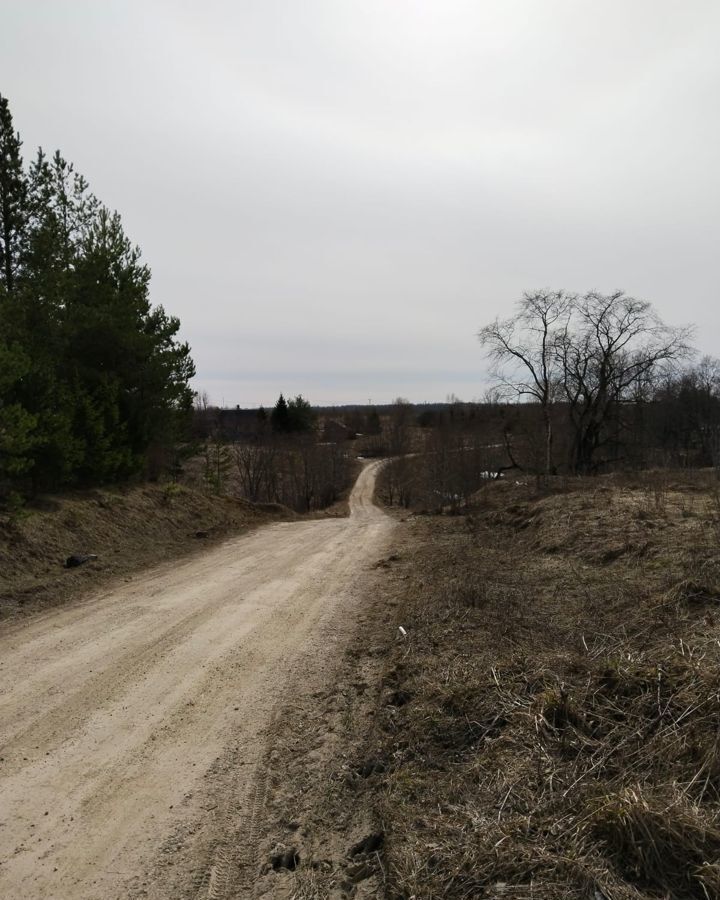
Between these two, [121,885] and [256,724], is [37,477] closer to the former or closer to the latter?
[256,724]

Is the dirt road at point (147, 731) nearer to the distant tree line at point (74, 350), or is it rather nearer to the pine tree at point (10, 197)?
the distant tree line at point (74, 350)

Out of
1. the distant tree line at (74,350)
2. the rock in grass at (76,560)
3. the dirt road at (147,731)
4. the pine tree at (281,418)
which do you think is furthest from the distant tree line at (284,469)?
the dirt road at (147,731)

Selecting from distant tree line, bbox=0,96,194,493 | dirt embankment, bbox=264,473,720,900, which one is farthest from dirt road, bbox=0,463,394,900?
distant tree line, bbox=0,96,194,493

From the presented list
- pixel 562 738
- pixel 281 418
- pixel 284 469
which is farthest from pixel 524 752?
pixel 281 418

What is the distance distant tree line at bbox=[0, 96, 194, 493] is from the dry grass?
975cm

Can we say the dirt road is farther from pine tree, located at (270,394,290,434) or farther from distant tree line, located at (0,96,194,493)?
pine tree, located at (270,394,290,434)

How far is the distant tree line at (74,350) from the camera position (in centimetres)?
1289

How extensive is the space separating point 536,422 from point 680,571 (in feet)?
129

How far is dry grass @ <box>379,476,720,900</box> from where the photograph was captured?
275cm

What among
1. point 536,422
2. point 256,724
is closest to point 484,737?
point 256,724

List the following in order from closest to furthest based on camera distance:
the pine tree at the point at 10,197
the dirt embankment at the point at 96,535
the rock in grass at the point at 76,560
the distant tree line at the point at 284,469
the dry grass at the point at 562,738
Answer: the dry grass at the point at 562,738, the dirt embankment at the point at 96,535, the rock in grass at the point at 76,560, the pine tree at the point at 10,197, the distant tree line at the point at 284,469

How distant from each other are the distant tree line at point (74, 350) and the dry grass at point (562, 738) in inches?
384

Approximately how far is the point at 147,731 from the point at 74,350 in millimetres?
13931

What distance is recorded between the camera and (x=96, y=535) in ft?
43.8
